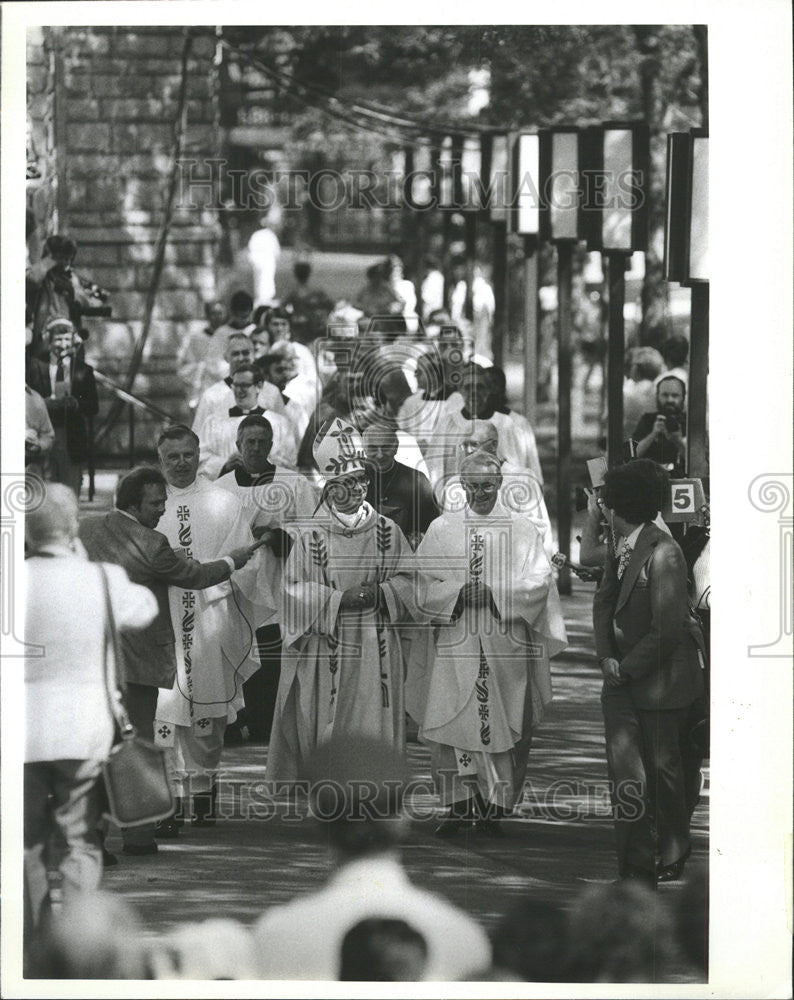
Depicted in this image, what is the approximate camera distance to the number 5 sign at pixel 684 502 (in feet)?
28.7

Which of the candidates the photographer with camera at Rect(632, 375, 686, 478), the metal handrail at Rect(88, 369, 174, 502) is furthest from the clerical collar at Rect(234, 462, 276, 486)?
the photographer with camera at Rect(632, 375, 686, 478)

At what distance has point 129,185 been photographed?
8.88 meters

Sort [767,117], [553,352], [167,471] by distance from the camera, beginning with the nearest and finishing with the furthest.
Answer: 1. [767,117]
2. [167,471]
3. [553,352]

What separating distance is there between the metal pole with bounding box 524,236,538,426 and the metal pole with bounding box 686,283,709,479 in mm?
581

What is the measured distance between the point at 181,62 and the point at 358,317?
44.0 inches

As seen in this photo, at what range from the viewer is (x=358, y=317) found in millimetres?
9242

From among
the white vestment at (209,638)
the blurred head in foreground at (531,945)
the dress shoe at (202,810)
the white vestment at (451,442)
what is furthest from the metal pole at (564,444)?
the dress shoe at (202,810)

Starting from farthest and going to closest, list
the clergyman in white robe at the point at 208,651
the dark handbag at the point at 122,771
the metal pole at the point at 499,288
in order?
1. the metal pole at the point at 499,288
2. the clergyman in white robe at the point at 208,651
3. the dark handbag at the point at 122,771

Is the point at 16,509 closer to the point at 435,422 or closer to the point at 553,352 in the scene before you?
the point at 435,422

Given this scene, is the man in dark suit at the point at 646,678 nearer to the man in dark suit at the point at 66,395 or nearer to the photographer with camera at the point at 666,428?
the photographer with camera at the point at 666,428

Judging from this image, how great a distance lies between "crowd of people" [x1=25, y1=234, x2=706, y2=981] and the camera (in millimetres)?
8500

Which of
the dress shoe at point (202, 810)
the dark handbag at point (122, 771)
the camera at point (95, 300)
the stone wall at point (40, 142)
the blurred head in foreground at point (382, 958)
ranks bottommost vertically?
the blurred head in foreground at point (382, 958)

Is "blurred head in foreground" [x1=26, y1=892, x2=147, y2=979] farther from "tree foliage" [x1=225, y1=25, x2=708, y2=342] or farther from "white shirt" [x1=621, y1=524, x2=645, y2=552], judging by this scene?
"tree foliage" [x1=225, y1=25, x2=708, y2=342]

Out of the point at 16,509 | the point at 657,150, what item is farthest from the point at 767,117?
the point at 16,509
